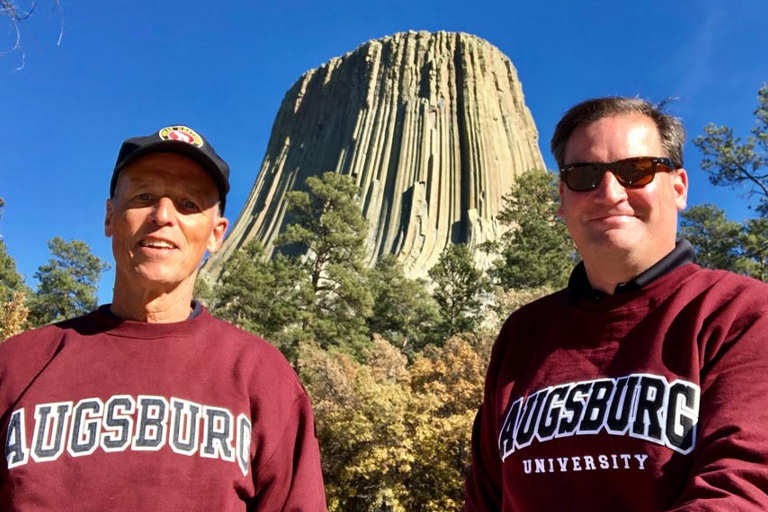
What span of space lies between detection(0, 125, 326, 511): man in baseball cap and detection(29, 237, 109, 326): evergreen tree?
29900 millimetres

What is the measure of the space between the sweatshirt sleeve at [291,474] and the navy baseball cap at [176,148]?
829 millimetres

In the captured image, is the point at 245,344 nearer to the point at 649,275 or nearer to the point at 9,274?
the point at 649,275

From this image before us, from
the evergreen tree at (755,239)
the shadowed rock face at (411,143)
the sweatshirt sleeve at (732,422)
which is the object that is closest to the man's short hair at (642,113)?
the sweatshirt sleeve at (732,422)

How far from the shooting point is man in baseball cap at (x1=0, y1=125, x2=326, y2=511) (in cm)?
175

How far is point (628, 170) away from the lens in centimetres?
188

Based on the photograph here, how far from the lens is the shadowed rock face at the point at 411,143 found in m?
49.5

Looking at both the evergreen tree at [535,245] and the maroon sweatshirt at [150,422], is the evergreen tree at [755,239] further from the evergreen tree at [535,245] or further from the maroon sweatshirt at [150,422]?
the maroon sweatshirt at [150,422]

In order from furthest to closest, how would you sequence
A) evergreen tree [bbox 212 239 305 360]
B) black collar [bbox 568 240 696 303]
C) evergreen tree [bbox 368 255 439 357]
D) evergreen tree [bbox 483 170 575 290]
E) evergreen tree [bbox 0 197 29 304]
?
evergreen tree [bbox 0 197 29 304]
evergreen tree [bbox 483 170 575 290]
evergreen tree [bbox 368 255 439 357]
evergreen tree [bbox 212 239 305 360]
black collar [bbox 568 240 696 303]

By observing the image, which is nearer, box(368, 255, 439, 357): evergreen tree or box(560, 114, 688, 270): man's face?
box(560, 114, 688, 270): man's face

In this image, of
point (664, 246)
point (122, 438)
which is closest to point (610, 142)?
point (664, 246)

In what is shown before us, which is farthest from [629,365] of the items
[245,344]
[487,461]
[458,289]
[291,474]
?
[458,289]

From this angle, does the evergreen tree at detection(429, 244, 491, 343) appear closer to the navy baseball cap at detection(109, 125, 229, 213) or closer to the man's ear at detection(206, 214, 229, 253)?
the man's ear at detection(206, 214, 229, 253)

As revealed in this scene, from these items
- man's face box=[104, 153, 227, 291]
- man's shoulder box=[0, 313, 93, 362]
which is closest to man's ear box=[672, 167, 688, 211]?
man's face box=[104, 153, 227, 291]

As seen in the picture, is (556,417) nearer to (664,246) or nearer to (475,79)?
(664,246)
